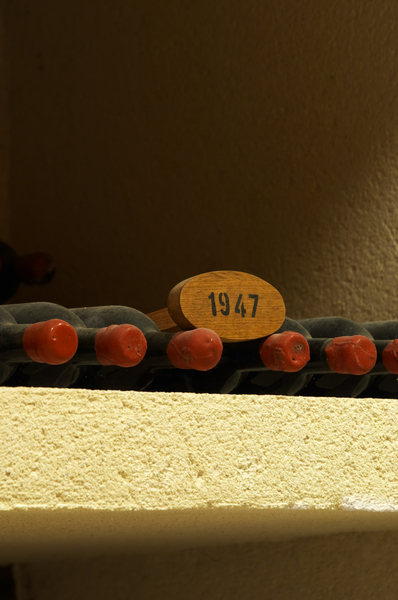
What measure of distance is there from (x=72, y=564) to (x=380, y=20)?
1294mm

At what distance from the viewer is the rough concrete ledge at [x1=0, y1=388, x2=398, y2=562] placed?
21.4 inches

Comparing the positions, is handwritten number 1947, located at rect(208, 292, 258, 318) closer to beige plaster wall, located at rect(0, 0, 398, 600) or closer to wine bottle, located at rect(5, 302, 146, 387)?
wine bottle, located at rect(5, 302, 146, 387)

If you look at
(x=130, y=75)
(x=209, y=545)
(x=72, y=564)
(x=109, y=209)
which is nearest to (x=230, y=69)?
(x=130, y=75)

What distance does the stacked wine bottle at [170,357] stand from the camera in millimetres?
537

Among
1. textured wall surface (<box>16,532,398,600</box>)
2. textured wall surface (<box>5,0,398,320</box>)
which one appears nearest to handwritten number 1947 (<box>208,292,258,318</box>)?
textured wall surface (<box>5,0,398,320</box>)

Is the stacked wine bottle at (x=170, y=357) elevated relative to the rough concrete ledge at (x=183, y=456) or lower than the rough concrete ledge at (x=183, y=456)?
elevated

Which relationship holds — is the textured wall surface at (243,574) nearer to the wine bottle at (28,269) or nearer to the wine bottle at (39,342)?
the wine bottle at (28,269)

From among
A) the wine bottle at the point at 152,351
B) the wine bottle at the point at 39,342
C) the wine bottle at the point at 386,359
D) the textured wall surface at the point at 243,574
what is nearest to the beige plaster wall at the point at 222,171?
the textured wall surface at the point at 243,574

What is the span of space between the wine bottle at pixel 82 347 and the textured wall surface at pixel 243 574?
904 mm

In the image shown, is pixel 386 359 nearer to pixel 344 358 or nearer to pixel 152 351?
pixel 344 358

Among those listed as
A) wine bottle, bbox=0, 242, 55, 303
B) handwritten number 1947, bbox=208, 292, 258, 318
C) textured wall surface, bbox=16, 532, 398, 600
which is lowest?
textured wall surface, bbox=16, 532, 398, 600

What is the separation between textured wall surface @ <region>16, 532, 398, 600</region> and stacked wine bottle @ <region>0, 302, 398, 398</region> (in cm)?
72

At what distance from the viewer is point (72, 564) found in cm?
143

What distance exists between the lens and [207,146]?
157 cm
